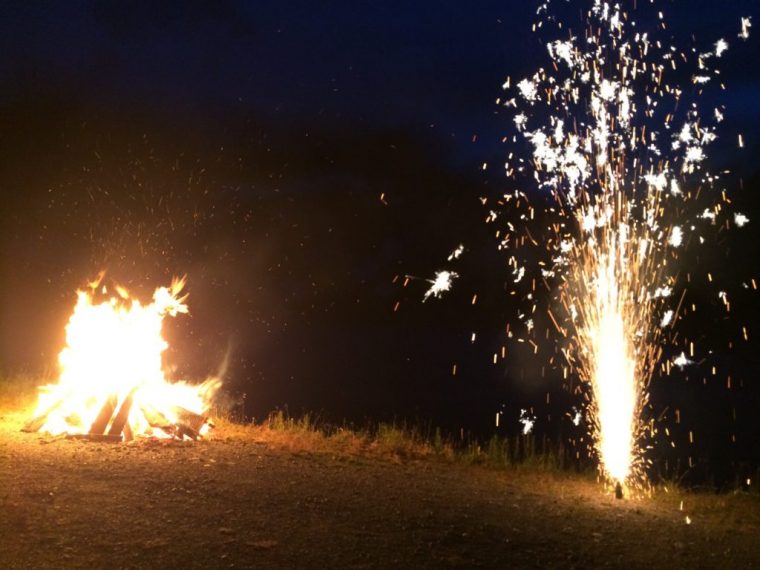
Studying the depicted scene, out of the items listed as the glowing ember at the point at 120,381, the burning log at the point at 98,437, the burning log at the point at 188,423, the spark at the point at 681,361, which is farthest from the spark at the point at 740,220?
the burning log at the point at 98,437

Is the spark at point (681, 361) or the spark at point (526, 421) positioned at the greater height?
the spark at point (681, 361)

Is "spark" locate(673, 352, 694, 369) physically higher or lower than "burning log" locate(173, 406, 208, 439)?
higher

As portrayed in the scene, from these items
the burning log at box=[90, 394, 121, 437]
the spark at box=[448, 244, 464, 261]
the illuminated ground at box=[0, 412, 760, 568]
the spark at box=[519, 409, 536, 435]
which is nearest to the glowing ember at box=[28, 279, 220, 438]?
the burning log at box=[90, 394, 121, 437]

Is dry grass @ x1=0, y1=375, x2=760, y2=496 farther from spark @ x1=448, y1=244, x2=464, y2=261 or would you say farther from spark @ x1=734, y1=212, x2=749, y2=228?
spark @ x1=448, y1=244, x2=464, y2=261

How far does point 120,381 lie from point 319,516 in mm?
5382

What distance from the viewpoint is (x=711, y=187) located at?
65.9 feet

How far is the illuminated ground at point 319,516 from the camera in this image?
17.7 feet

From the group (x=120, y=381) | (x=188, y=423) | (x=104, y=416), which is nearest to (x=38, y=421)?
(x=104, y=416)

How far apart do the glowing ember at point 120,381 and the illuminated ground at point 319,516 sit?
2.91ft

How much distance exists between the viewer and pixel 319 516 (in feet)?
Result: 21.1

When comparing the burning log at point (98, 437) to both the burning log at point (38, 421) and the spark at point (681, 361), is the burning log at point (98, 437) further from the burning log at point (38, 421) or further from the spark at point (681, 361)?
the spark at point (681, 361)

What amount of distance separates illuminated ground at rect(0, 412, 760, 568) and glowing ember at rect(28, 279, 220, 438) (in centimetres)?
89

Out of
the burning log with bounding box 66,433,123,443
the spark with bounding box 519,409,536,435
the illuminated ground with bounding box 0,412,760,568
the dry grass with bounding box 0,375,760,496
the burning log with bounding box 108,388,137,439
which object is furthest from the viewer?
the spark with bounding box 519,409,536,435

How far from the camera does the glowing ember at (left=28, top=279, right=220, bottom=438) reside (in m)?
10.1
